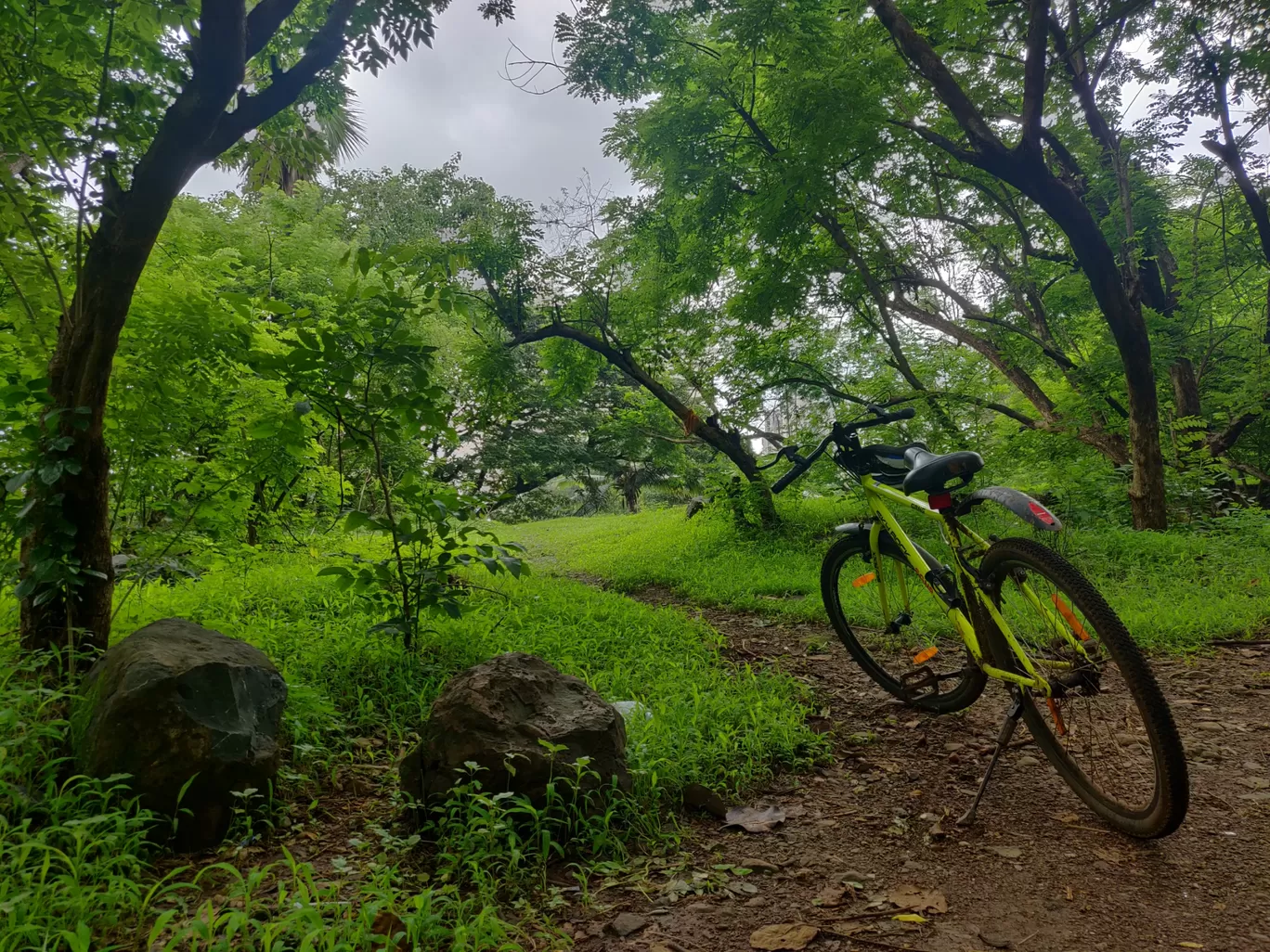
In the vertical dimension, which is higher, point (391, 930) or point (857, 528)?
point (857, 528)

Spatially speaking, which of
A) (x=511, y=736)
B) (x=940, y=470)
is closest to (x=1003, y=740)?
(x=940, y=470)

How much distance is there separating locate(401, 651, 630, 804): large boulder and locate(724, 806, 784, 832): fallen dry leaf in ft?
1.31

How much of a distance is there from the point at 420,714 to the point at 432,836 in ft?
3.11

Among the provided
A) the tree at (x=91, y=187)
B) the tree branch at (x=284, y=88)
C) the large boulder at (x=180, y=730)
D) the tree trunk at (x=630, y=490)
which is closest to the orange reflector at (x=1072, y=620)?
the large boulder at (x=180, y=730)

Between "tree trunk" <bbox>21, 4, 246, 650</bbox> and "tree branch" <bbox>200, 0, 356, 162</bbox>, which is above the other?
"tree branch" <bbox>200, 0, 356, 162</bbox>

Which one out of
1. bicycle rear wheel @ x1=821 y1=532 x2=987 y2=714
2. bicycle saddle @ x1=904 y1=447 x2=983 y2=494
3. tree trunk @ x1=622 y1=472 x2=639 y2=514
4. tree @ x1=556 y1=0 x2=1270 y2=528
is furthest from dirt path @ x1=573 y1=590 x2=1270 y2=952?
tree trunk @ x1=622 y1=472 x2=639 y2=514

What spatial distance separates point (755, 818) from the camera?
2289 mm

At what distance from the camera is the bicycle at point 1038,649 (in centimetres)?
188

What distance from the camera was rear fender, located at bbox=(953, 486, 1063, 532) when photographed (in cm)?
218

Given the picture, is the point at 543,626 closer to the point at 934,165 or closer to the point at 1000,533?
the point at 1000,533

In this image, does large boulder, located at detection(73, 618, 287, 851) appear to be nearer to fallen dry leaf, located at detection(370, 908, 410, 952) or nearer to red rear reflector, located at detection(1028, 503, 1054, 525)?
fallen dry leaf, located at detection(370, 908, 410, 952)

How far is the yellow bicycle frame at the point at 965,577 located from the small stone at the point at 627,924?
1.49 meters

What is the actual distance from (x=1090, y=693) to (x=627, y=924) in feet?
5.28

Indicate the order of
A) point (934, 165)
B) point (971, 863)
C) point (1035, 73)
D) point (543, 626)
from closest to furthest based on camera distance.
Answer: point (971, 863)
point (543, 626)
point (1035, 73)
point (934, 165)
